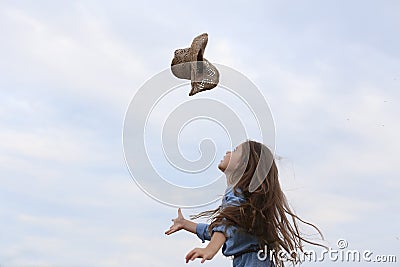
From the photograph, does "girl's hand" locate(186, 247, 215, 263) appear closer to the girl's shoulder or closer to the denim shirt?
the denim shirt

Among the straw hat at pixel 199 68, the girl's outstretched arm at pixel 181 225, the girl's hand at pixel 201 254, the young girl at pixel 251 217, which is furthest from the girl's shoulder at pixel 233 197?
the straw hat at pixel 199 68

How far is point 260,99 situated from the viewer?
4.98 m

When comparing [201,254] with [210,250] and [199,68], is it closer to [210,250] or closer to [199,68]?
[210,250]

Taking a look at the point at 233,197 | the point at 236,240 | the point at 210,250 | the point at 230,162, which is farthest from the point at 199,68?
the point at 210,250

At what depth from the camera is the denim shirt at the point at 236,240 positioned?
462 cm

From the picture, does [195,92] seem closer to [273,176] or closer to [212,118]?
[212,118]

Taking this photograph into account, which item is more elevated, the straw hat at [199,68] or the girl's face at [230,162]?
the straw hat at [199,68]

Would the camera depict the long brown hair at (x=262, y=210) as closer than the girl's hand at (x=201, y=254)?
No

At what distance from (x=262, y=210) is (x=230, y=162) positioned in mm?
415

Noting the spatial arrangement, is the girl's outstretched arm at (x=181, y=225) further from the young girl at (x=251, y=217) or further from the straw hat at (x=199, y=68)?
the straw hat at (x=199, y=68)

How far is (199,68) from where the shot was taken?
5.14 m

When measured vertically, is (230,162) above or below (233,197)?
above

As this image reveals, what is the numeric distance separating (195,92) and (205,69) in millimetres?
174

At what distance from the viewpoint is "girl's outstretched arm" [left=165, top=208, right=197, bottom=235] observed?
187 inches
